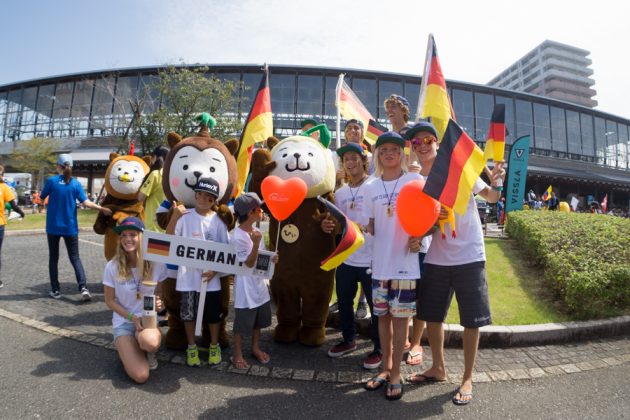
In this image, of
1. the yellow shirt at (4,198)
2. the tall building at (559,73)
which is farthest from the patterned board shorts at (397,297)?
the tall building at (559,73)

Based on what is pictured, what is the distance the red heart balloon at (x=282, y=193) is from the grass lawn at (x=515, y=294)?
2281 mm

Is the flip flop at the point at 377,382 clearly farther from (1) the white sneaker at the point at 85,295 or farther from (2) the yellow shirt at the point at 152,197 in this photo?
(1) the white sneaker at the point at 85,295

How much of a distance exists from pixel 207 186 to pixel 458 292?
99.6 inches

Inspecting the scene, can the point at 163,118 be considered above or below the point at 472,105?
below

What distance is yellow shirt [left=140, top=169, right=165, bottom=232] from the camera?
497 cm

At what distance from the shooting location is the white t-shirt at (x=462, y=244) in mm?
3035

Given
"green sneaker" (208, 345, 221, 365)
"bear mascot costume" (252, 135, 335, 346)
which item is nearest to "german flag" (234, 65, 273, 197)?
"bear mascot costume" (252, 135, 335, 346)

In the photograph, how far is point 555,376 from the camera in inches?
136

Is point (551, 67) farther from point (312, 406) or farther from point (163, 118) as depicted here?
point (312, 406)

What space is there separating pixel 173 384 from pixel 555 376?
358cm

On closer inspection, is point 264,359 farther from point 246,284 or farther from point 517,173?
point 517,173

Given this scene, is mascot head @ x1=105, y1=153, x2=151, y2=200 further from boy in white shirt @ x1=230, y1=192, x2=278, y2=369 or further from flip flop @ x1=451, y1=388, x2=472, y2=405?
flip flop @ x1=451, y1=388, x2=472, y2=405

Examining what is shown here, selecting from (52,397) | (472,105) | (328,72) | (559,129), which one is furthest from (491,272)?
(559,129)

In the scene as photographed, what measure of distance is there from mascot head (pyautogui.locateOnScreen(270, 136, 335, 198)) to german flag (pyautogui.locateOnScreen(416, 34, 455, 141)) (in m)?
1.30
